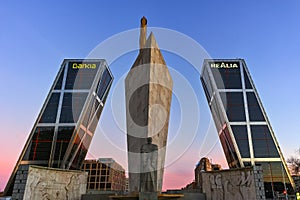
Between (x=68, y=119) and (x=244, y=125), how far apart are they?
32.9 m

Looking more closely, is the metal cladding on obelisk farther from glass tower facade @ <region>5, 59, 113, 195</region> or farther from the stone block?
glass tower facade @ <region>5, 59, 113, 195</region>

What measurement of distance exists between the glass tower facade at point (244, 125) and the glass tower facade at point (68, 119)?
82.8 ft

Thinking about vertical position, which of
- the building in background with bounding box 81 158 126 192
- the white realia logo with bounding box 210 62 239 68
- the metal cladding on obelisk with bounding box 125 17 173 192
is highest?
the white realia logo with bounding box 210 62 239 68

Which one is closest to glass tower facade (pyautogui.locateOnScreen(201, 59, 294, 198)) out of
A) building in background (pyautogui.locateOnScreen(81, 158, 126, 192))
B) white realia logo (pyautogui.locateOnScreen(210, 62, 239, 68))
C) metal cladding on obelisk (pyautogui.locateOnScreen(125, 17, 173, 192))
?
white realia logo (pyautogui.locateOnScreen(210, 62, 239, 68))

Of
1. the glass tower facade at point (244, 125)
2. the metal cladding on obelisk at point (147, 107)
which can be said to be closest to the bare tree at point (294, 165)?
the glass tower facade at point (244, 125)

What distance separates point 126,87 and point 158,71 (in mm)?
2979

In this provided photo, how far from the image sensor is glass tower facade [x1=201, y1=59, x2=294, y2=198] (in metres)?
37.3

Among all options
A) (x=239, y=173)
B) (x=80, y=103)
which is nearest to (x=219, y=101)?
(x=80, y=103)

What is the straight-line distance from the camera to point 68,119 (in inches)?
1644

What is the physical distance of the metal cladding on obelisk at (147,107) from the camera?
11969 mm

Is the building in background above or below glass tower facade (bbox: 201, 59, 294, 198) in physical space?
below

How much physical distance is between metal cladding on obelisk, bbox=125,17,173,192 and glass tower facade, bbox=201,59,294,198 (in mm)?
30247

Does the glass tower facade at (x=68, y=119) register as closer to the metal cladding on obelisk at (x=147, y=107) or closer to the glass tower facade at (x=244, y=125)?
the glass tower facade at (x=244, y=125)

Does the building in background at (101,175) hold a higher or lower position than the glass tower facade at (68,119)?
lower
